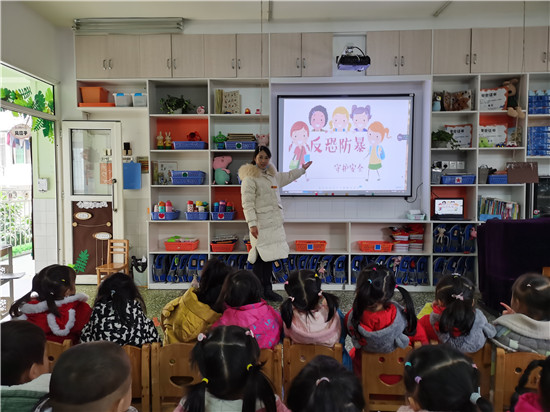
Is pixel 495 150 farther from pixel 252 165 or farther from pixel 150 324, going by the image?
pixel 150 324

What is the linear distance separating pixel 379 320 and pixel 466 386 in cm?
66

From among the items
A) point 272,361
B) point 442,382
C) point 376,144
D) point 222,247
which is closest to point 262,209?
point 222,247

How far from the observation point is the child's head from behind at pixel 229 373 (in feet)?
3.91

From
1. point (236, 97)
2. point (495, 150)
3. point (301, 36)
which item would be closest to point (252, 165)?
point (236, 97)

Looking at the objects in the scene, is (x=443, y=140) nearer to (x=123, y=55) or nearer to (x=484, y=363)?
(x=484, y=363)

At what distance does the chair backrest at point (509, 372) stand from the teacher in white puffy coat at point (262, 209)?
262 cm

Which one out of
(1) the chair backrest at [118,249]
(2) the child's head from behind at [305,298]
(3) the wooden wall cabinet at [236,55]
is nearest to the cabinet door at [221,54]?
(3) the wooden wall cabinet at [236,55]

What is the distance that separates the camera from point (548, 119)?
473 cm

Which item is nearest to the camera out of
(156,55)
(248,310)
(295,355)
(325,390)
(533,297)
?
(325,390)

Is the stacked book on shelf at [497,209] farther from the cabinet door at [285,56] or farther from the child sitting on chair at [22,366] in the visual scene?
the child sitting on chair at [22,366]

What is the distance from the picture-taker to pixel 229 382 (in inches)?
48.3

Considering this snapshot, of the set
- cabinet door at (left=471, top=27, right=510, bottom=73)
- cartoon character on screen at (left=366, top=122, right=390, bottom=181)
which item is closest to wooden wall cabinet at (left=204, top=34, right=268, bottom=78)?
cartoon character on screen at (left=366, top=122, right=390, bottom=181)

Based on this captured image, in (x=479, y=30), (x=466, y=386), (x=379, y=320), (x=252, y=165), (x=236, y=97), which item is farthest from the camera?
(x=236, y=97)

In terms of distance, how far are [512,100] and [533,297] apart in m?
3.51
